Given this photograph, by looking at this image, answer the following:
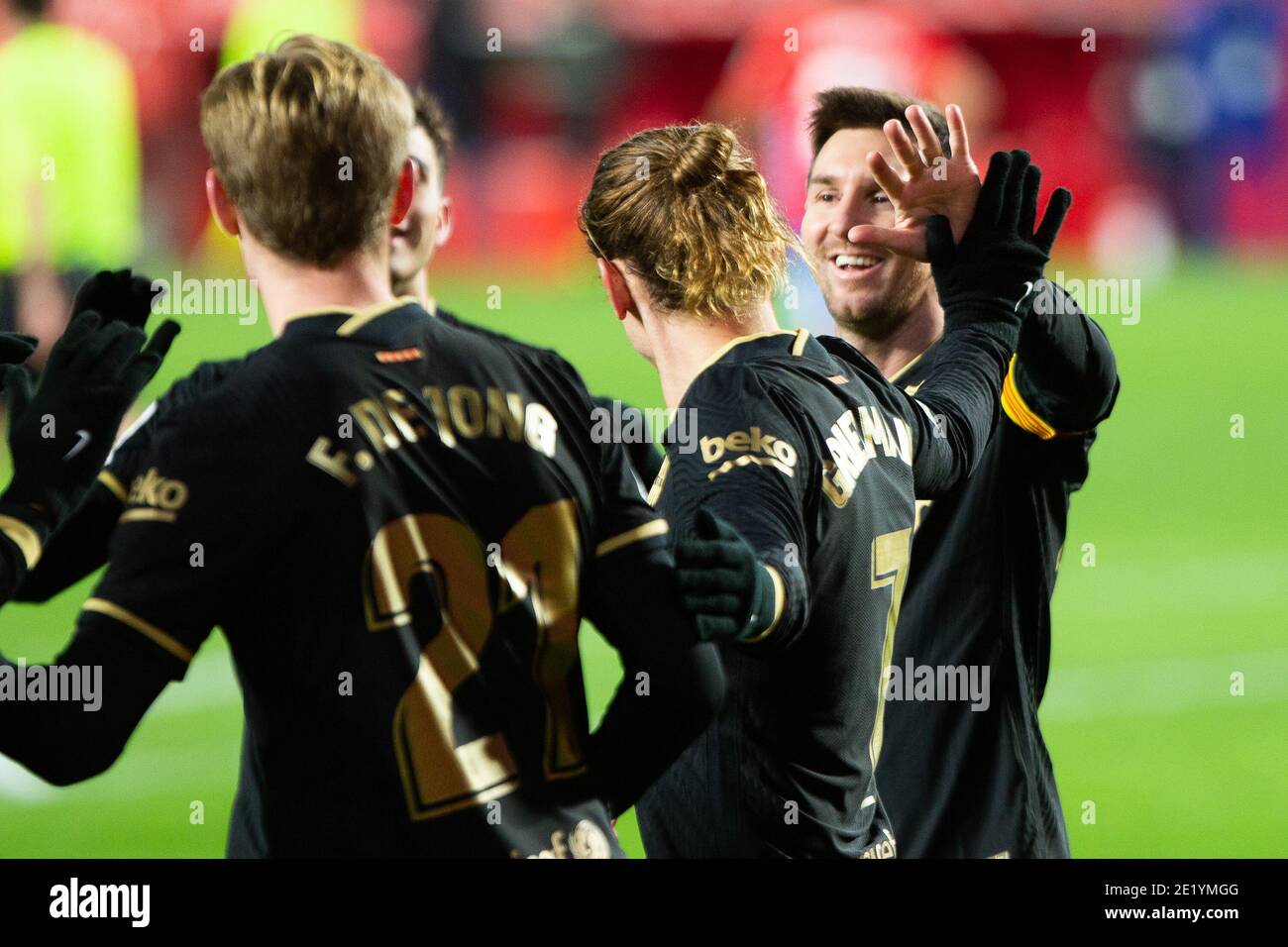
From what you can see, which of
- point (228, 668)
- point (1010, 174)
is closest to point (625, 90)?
point (228, 668)

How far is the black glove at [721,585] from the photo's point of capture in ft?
8.09

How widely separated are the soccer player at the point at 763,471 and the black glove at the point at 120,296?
727mm

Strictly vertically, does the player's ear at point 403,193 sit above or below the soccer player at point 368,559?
above

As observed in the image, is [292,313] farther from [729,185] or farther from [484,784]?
[729,185]

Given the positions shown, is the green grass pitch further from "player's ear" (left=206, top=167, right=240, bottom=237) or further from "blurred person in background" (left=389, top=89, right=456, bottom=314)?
"player's ear" (left=206, top=167, right=240, bottom=237)

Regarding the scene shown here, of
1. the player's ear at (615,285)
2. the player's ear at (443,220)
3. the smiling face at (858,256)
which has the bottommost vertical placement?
the player's ear at (615,285)

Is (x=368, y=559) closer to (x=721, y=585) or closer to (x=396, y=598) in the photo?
(x=396, y=598)

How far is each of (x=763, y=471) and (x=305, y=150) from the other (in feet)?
2.71

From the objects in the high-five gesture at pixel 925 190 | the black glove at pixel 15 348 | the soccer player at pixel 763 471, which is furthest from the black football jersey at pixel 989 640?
the black glove at pixel 15 348

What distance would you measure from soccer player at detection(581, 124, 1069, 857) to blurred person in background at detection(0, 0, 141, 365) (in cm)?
1034

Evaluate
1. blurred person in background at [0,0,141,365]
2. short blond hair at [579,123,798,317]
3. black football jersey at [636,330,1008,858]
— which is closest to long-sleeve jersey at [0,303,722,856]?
black football jersey at [636,330,1008,858]

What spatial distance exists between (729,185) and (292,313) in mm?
876

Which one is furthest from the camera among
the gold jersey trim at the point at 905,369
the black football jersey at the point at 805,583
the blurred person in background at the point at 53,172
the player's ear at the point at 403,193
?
the blurred person in background at the point at 53,172

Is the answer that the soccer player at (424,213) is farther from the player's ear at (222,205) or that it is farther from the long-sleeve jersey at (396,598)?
the player's ear at (222,205)
